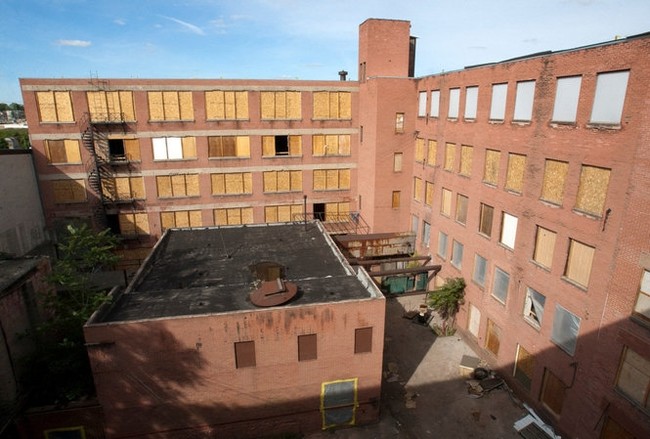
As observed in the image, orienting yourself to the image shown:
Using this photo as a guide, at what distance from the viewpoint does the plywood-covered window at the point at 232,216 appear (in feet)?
122

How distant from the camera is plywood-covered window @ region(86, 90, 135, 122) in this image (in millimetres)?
32562

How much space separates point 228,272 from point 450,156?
18.1 metres

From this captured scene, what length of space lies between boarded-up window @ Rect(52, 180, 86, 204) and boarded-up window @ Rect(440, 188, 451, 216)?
30.8 metres

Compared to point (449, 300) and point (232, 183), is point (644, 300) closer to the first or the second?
point (449, 300)

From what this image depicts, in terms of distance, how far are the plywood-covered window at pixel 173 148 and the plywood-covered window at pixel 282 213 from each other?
28.8 ft

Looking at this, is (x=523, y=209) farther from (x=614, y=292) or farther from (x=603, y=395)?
(x=603, y=395)

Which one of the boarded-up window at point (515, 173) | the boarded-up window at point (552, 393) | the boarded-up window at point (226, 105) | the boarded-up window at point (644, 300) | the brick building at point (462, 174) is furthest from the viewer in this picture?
the boarded-up window at point (226, 105)

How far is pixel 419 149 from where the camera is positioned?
3328 cm

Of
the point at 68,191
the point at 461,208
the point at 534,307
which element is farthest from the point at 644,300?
the point at 68,191

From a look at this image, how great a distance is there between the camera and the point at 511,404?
2173cm

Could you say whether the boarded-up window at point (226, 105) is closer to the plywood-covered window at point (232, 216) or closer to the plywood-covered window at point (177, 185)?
the plywood-covered window at point (177, 185)

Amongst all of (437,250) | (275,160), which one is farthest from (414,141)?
(275,160)

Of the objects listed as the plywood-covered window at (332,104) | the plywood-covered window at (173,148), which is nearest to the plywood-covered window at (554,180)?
the plywood-covered window at (332,104)

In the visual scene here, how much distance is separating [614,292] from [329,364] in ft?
41.4
